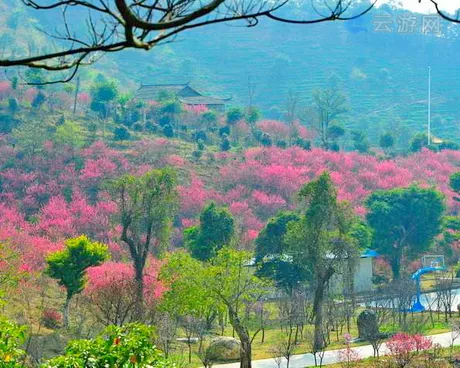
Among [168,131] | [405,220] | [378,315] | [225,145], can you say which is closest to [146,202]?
[378,315]

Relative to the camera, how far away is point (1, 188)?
46.8m

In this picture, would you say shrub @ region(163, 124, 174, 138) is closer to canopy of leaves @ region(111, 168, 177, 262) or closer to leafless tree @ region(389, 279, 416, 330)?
leafless tree @ region(389, 279, 416, 330)

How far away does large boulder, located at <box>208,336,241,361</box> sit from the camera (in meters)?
24.6

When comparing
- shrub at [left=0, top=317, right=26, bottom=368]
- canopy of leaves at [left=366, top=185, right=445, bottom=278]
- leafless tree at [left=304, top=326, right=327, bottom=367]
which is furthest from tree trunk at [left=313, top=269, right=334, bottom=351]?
canopy of leaves at [left=366, top=185, right=445, bottom=278]

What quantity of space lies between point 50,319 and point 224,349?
268 inches

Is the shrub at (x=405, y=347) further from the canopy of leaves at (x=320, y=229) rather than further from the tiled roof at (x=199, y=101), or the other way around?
the tiled roof at (x=199, y=101)

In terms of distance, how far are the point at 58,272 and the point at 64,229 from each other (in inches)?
557

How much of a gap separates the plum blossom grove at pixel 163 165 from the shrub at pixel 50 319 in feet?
26.0

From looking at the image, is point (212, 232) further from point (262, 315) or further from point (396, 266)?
point (396, 266)

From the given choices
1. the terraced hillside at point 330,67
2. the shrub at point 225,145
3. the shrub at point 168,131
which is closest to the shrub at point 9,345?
the shrub at point 225,145

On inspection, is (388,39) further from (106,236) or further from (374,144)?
(106,236)

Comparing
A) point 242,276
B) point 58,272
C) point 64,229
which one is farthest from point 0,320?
point 64,229

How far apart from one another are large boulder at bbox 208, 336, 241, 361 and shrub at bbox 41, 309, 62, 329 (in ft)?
19.8

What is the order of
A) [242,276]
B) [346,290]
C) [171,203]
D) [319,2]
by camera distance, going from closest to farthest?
[242,276] < [171,203] < [346,290] < [319,2]
